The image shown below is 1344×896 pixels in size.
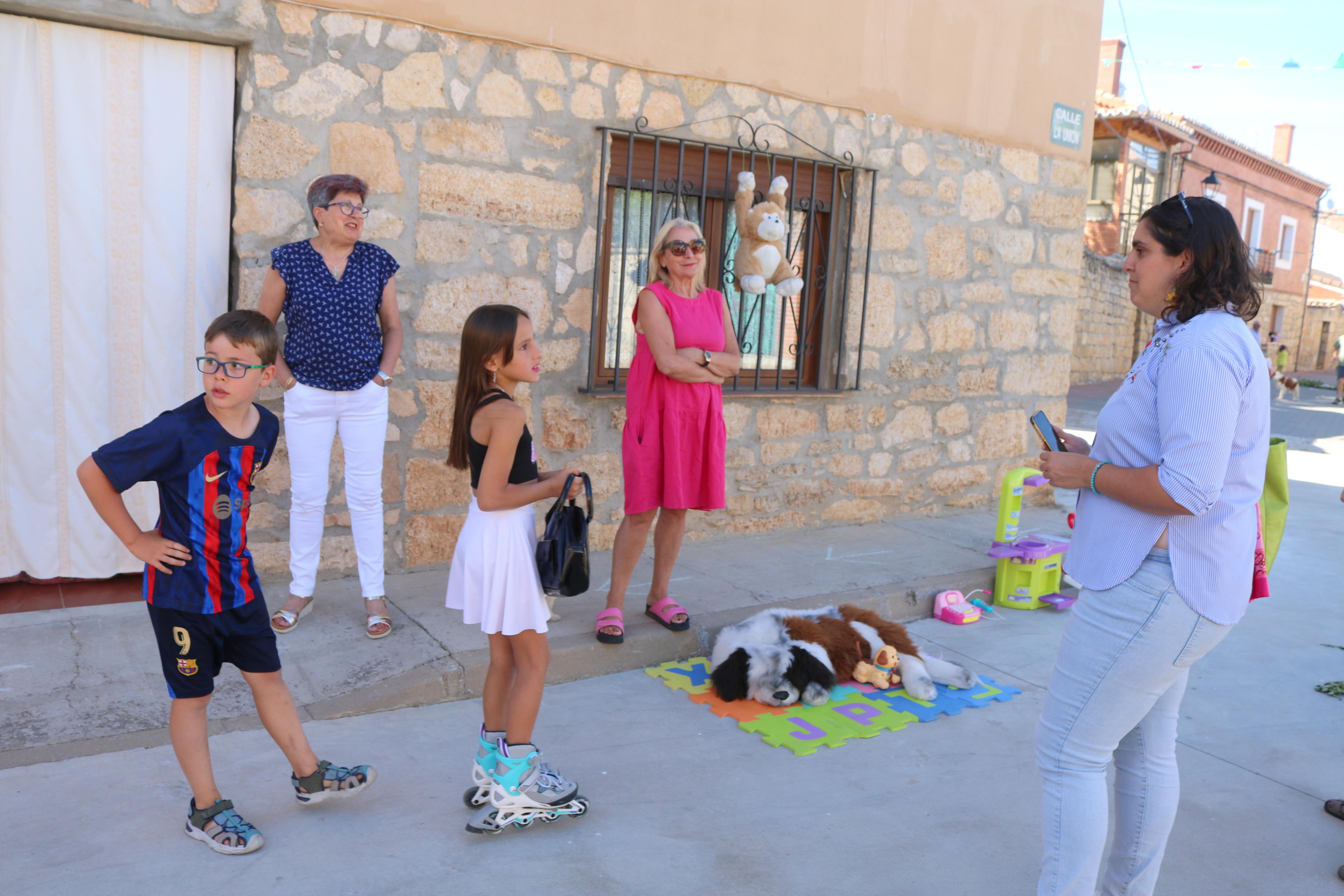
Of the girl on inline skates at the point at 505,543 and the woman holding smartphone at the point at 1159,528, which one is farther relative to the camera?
the girl on inline skates at the point at 505,543

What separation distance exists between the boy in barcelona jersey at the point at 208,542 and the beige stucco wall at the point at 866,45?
7.90 feet

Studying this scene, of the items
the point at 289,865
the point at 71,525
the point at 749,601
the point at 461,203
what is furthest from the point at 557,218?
the point at 289,865

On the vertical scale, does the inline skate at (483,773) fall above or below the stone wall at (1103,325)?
below

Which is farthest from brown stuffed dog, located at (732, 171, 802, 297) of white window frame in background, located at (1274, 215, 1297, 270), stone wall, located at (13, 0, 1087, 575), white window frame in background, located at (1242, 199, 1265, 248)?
white window frame in background, located at (1274, 215, 1297, 270)

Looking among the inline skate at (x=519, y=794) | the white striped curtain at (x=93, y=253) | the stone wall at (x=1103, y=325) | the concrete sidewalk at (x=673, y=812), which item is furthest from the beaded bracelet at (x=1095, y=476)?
the stone wall at (x=1103, y=325)

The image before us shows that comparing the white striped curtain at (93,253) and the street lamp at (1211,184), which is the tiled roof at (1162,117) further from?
the white striped curtain at (93,253)

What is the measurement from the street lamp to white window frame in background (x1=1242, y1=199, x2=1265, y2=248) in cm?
260

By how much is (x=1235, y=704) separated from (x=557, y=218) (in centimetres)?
362

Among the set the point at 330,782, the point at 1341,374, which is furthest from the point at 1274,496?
the point at 1341,374

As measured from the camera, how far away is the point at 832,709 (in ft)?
12.1

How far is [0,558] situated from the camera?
395 centimetres

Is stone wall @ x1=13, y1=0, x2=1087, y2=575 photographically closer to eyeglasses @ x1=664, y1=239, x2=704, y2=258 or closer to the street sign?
the street sign

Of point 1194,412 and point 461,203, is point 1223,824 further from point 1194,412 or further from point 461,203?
point 461,203

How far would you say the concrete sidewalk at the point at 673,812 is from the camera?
2.46m
